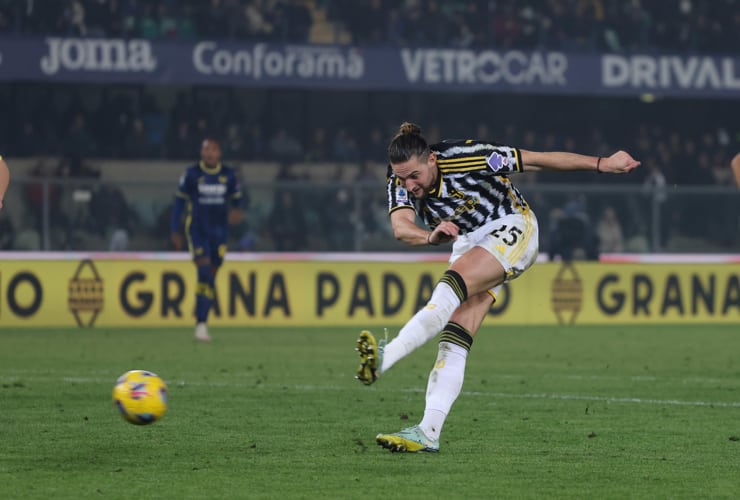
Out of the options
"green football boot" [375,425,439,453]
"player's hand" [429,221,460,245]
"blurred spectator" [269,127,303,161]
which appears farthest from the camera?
"blurred spectator" [269,127,303,161]

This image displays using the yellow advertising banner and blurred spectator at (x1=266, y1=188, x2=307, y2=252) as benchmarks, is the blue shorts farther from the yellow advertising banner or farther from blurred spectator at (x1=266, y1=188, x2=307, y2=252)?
blurred spectator at (x1=266, y1=188, x2=307, y2=252)

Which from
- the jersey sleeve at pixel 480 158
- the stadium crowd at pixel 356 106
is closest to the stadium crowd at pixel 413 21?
the stadium crowd at pixel 356 106

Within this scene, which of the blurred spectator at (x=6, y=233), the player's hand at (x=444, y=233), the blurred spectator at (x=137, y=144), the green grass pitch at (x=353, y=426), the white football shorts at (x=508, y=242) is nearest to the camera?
the green grass pitch at (x=353, y=426)

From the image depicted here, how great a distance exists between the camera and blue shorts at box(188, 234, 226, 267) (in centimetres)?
1655

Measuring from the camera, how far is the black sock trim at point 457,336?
308 inches

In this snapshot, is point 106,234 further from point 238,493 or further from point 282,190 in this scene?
point 238,493

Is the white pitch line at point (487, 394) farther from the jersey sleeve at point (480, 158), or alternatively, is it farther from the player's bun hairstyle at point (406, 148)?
the player's bun hairstyle at point (406, 148)

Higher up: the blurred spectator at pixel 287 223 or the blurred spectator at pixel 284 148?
the blurred spectator at pixel 284 148

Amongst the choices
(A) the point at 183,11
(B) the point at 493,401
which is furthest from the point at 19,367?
(A) the point at 183,11

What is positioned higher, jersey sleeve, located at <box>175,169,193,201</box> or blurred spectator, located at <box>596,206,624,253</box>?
jersey sleeve, located at <box>175,169,193,201</box>

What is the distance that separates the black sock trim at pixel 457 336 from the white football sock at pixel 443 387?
0.02 meters

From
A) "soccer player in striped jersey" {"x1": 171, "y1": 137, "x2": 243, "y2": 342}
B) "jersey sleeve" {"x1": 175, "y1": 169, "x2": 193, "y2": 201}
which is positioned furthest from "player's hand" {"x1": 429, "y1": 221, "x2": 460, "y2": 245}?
"jersey sleeve" {"x1": 175, "y1": 169, "x2": 193, "y2": 201}

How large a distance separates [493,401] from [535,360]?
4.15 m

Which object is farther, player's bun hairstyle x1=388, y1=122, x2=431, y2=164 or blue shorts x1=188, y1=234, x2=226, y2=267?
blue shorts x1=188, y1=234, x2=226, y2=267
